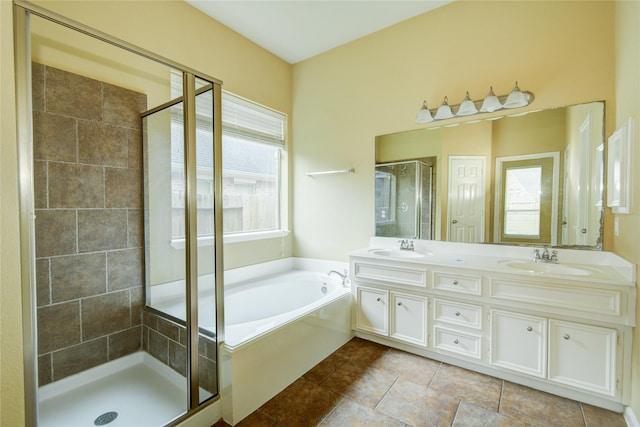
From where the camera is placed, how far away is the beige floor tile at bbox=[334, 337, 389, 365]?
92.2 inches

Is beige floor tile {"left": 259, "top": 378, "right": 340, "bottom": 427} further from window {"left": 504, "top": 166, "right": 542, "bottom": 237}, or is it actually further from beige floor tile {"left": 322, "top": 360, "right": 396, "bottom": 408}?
window {"left": 504, "top": 166, "right": 542, "bottom": 237}

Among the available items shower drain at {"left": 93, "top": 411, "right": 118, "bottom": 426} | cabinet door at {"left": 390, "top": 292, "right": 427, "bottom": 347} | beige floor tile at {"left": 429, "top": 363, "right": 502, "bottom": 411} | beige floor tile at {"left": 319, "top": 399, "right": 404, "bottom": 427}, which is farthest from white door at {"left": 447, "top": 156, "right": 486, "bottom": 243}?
shower drain at {"left": 93, "top": 411, "right": 118, "bottom": 426}

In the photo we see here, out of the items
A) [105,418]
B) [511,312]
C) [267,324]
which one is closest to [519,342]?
[511,312]

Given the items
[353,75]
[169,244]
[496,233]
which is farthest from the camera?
[353,75]

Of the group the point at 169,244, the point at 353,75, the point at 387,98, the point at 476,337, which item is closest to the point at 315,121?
the point at 353,75

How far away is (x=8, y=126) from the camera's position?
Answer: 842 mm

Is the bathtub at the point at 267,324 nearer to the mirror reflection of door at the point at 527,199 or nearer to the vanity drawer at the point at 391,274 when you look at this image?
the vanity drawer at the point at 391,274

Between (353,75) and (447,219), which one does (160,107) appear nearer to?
(353,75)

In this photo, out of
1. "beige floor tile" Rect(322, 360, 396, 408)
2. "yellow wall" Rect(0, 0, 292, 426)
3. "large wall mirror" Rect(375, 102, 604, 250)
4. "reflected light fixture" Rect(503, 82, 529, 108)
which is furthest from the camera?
"reflected light fixture" Rect(503, 82, 529, 108)

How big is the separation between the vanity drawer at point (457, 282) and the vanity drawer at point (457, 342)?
1.05 feet

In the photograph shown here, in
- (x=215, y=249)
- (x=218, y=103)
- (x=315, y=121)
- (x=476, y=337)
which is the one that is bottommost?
(x=476, y=337)

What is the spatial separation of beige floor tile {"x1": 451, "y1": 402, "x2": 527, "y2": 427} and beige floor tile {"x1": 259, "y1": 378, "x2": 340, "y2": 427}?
73 cm

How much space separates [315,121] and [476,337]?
8.49 feet

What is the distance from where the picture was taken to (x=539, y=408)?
68.7 inches
